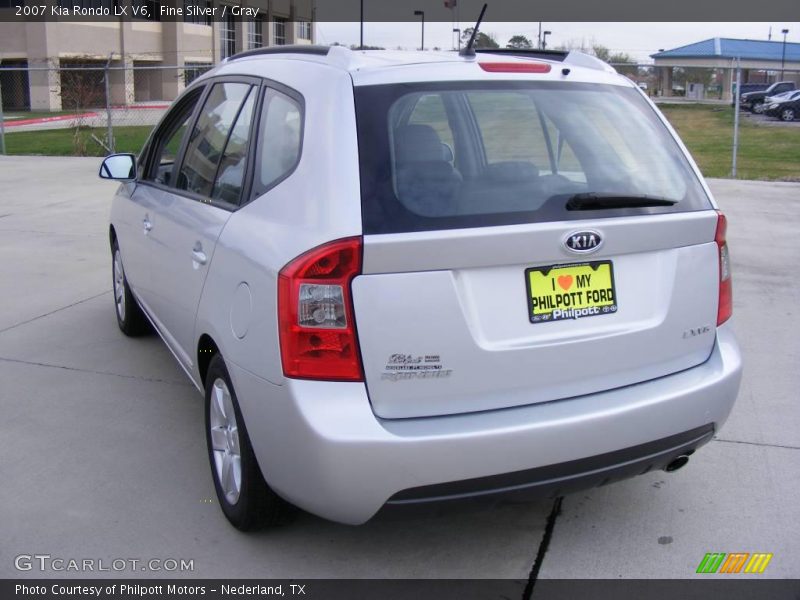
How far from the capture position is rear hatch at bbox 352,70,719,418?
9.00 feet

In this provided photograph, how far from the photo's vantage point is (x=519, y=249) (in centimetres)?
283

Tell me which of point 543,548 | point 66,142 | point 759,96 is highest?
point 759,96

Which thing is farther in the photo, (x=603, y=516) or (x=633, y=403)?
(x=603, y=516)

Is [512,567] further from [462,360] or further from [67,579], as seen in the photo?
[67,579]

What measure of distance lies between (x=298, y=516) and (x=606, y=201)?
5.58 ft

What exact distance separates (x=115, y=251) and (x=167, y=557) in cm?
321

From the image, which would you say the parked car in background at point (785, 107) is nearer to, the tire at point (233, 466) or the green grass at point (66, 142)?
the green grass at point (66, 142)

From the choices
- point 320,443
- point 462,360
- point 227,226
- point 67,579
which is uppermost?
point 227,226

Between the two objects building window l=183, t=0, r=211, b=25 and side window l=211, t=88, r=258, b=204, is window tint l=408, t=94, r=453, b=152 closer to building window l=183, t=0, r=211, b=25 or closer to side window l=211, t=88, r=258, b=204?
side window l=211, t=88, r=258, b=204

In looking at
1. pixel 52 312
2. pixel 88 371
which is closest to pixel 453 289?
pixel 88 371

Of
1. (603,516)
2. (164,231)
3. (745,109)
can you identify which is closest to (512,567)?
(603,516)

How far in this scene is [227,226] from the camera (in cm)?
341

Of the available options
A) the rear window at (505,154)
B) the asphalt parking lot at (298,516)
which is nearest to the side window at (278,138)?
the rear window at (505,154)

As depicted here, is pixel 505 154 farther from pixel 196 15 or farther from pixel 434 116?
pixel 196 15
